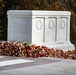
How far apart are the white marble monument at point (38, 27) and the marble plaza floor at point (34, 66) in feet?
11.8

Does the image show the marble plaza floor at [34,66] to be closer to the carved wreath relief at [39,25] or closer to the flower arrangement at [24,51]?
the flower arrangement at [24,51]

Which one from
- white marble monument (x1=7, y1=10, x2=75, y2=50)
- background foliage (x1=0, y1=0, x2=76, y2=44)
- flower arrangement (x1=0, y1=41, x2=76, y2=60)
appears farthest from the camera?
background foliage (x1=0, y1=0, x2=76, y2=44)

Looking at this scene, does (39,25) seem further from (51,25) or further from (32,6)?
(32,6)

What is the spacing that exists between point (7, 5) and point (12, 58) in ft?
52.4

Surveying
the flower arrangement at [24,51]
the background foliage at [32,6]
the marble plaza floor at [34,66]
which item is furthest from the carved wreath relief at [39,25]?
the background foliage at [32,6]

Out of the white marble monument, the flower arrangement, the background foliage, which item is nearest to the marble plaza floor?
the flower arrangement

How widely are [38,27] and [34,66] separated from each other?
561 centimetres

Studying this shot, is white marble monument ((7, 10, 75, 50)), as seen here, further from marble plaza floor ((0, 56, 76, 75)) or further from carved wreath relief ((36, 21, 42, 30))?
marble plaza floor ((0, 56, 76, 75))

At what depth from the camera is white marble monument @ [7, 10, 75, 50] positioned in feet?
52.7

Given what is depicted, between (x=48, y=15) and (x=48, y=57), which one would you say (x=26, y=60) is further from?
(x=48, y=15)

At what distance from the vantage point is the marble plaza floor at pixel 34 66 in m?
9.70

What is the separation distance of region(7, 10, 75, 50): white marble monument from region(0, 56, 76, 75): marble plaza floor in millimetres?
3589

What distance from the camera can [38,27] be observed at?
53.3 ft

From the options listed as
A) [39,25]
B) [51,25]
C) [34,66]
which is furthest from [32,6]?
[34,66]
